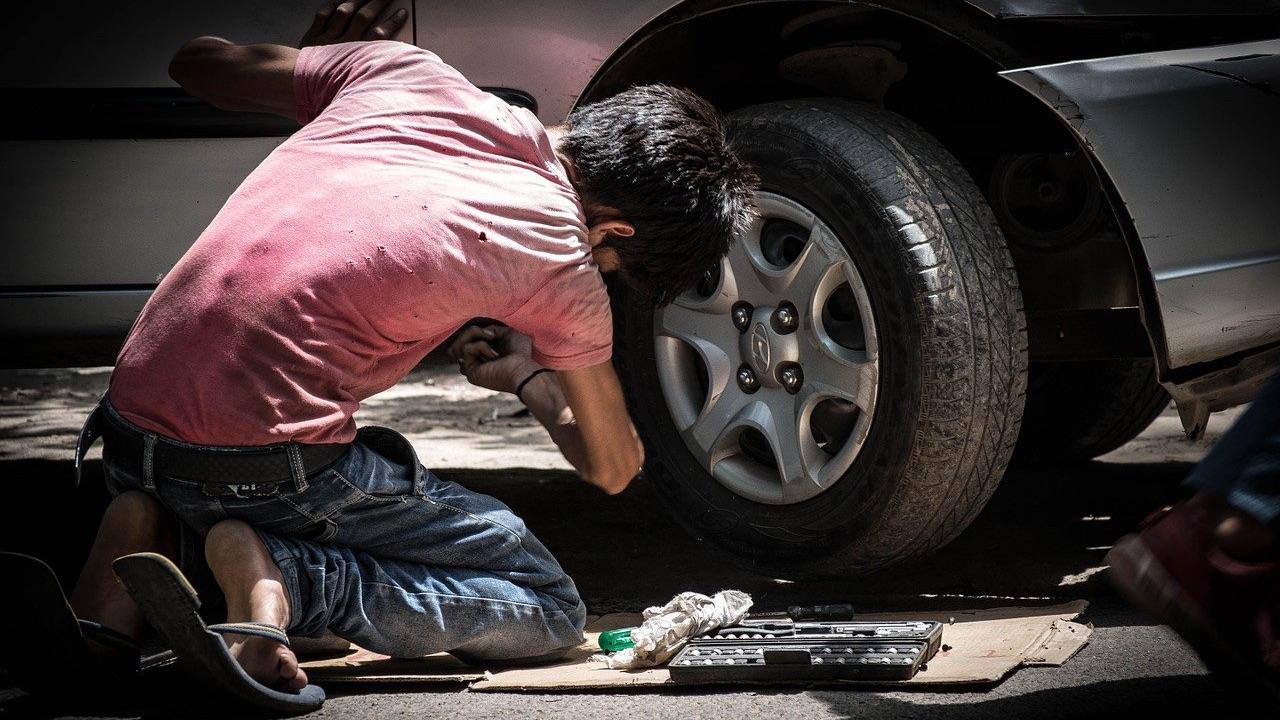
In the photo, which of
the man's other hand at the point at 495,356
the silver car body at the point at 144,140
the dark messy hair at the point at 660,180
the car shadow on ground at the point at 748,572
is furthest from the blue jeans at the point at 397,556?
the silver car body at the point at 144,140

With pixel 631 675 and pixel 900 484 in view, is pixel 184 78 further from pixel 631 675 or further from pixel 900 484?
pixel 900 484

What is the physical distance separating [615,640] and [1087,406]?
205 cm

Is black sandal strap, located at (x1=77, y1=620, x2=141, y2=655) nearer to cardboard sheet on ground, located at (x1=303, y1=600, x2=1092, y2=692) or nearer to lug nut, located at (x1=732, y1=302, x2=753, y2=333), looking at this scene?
cardboard sheet on ground, located at (x1=303, y1=600, x2=1092, y2=692)

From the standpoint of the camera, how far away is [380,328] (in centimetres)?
207

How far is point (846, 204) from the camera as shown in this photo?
2.55 metres

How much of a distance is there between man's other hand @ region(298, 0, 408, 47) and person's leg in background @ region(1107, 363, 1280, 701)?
1897 millimetres

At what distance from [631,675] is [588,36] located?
136 cm

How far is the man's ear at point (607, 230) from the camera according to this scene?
7.38 feet

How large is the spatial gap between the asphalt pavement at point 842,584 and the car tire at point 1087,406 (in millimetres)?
117

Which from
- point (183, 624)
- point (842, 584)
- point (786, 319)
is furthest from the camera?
point (842, 584)

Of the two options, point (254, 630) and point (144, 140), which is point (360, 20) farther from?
point (254, 630)

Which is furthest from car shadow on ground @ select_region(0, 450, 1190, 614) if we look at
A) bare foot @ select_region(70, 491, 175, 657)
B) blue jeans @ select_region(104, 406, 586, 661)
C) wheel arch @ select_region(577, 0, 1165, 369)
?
bare foot @ select_region(70, 491, 175, 657)

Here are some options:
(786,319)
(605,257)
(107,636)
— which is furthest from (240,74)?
(786,319)

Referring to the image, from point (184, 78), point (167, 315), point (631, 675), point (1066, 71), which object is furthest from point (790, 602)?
point (184, 78)
